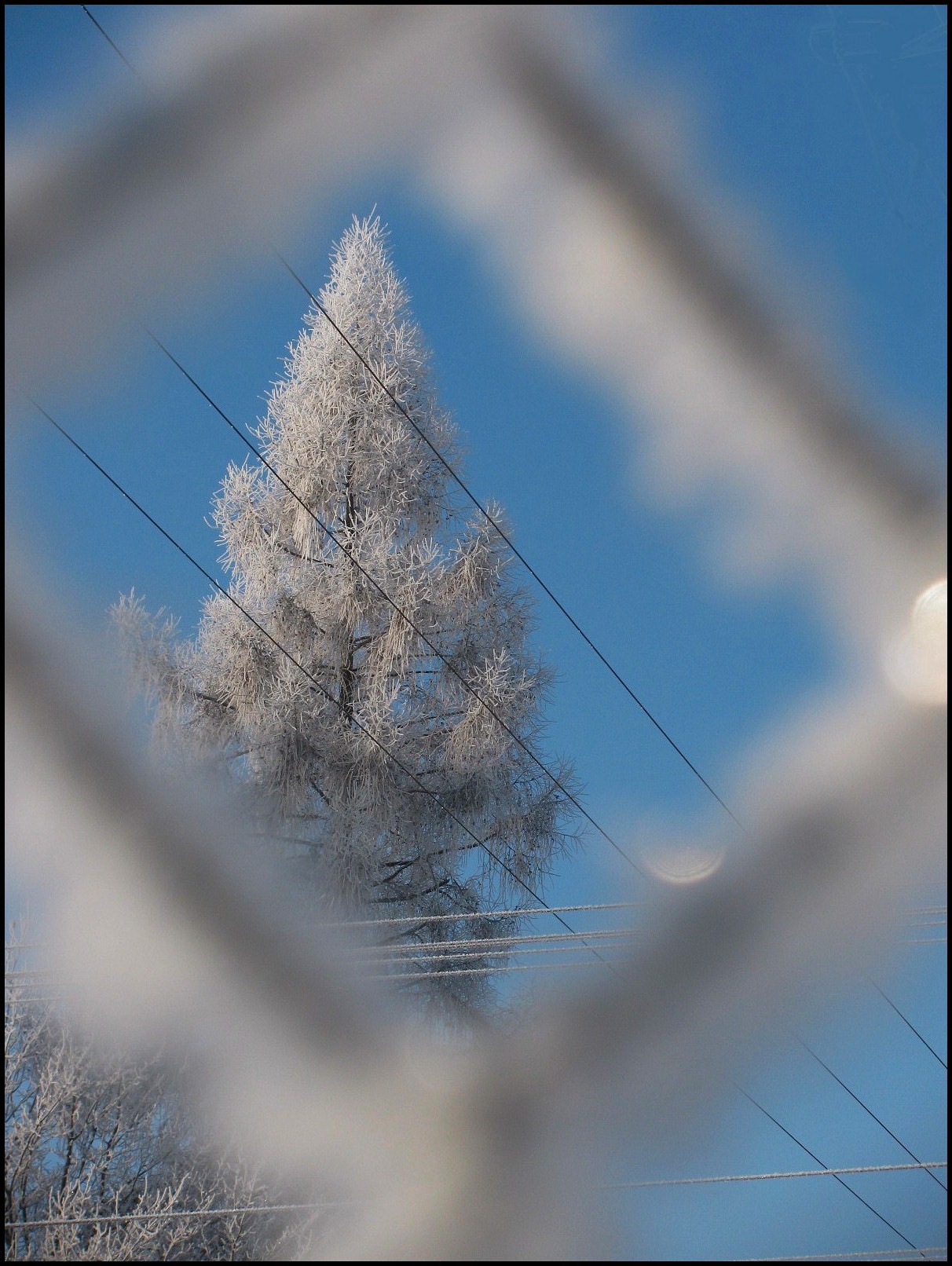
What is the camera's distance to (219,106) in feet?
2.26

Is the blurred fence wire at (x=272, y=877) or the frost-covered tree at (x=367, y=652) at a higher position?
the frost-covered tree at (x=367, y=652)

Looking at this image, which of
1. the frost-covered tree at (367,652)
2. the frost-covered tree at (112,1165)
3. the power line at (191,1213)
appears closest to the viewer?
the power line at (191,1213)

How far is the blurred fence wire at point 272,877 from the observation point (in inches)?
20.1

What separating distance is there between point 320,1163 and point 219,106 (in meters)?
0.64

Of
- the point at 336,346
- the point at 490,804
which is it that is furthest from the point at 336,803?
the point at 336,346

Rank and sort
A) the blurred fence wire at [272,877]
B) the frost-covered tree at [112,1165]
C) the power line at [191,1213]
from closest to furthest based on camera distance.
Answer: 1. the blurred fence wire at [272,877]
2. the power line at [191,1213]
3. the frost-covered tree at [112,1165]

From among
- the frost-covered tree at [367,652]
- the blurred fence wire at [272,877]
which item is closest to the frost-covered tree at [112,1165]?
the frost-covered tree at [367,652]

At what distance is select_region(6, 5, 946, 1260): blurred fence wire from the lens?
51 centimetres

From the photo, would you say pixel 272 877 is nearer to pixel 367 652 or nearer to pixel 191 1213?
pixel 191 1213

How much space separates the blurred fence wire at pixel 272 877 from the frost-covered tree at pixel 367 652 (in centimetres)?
623

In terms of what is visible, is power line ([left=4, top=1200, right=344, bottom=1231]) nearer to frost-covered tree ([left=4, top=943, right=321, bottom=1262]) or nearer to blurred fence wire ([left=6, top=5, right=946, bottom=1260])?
blurred fence wire ([left=6, top=5, right=946, bottom=1260])

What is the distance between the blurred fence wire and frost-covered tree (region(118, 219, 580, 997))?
6.23 m

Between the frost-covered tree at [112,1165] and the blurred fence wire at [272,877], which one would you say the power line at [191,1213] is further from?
the frost-covered tree at [112,1165]

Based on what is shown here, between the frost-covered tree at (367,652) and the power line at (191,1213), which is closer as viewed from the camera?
the power line at (191,1213)
